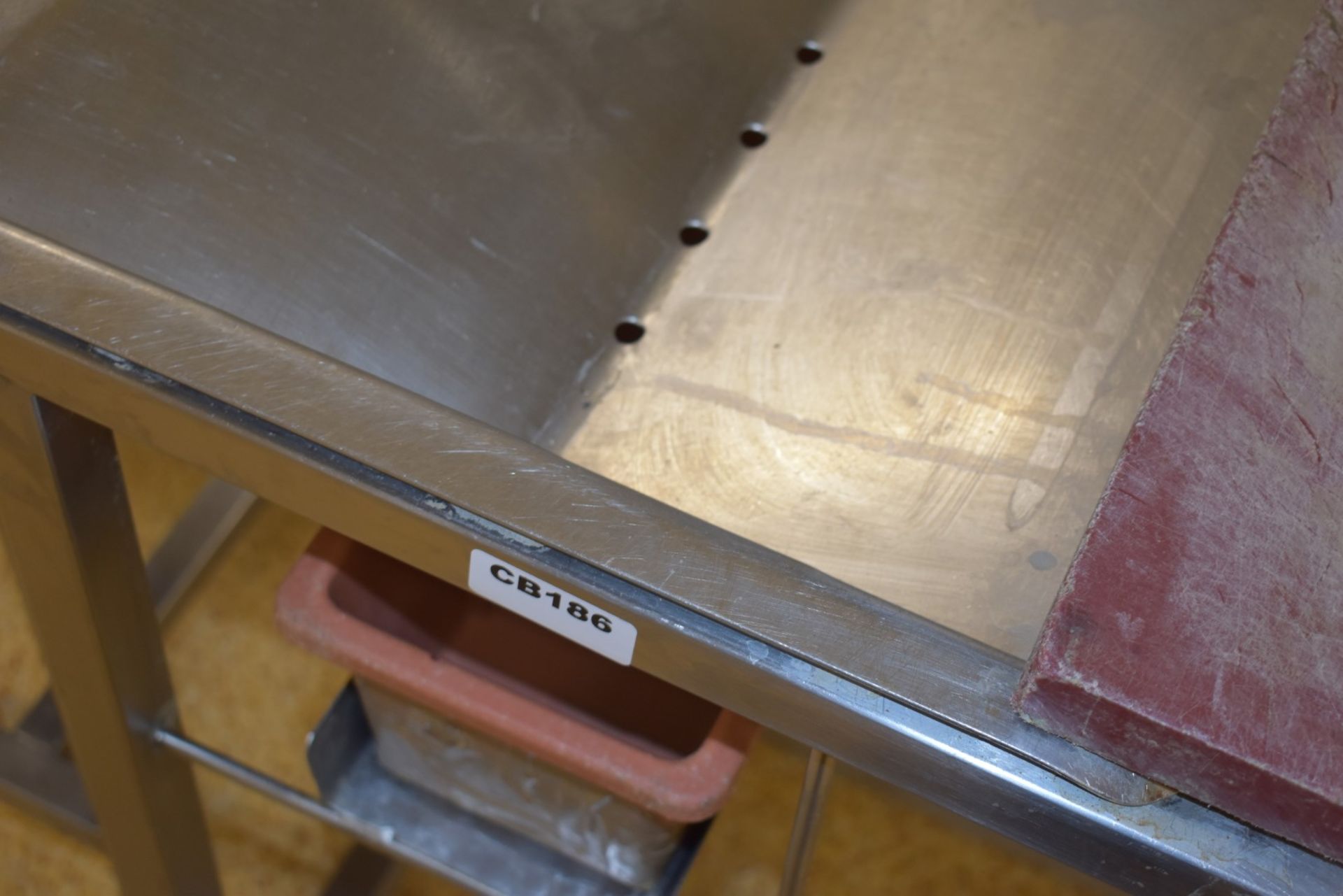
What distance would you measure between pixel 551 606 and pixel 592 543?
5 centimetres

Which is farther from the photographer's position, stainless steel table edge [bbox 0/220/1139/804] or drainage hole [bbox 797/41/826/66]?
drainage hole [bbox 797/41/826/66]

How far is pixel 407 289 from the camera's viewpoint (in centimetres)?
102

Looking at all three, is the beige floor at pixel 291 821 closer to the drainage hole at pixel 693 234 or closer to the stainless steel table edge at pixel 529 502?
the drainage hole at pixel 693 234

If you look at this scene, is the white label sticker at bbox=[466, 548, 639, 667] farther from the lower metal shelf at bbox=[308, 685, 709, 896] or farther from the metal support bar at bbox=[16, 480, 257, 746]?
the metal support bar at bbox=[16, 480, 257, 746]

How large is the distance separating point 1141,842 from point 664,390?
579 millimetres

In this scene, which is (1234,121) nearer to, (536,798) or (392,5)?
(392,5)

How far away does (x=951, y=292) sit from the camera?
116cm

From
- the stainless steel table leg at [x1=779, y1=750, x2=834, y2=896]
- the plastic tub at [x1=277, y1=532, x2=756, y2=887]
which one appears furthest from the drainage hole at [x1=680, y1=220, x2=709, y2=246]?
the stainless steel table leg at [x1=779, y1=750, x2=834, y2=896]

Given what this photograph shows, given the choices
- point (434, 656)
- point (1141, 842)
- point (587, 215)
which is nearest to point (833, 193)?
point (587, 215)

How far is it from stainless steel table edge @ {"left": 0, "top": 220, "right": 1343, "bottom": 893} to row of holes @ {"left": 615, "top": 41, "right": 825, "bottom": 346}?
0.43 meters

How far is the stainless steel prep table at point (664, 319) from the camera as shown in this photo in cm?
69

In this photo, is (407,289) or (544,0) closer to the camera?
(407,289)

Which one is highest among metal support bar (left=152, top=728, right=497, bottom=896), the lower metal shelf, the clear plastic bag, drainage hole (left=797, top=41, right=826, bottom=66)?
drainage hole (left=797, top=41, right=826, bottom=66)

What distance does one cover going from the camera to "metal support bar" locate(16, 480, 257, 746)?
174 centimetres
